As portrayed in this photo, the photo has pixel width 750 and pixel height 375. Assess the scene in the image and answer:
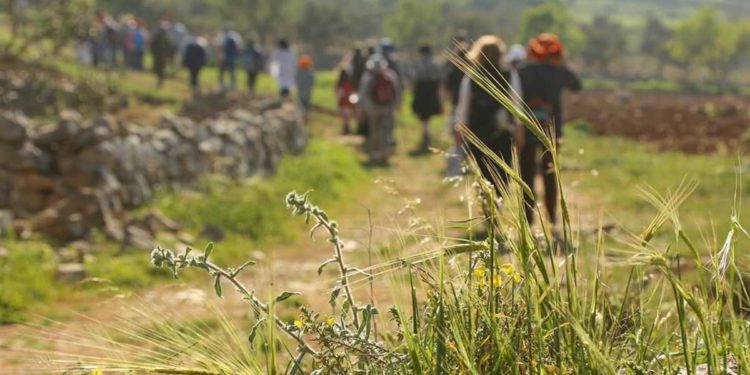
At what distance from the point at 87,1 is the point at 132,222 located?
12.4 meters

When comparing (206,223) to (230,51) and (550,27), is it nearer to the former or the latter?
(230,51)

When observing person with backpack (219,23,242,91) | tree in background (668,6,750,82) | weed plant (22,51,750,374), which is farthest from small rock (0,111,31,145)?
tree in background (668,6,750,82)

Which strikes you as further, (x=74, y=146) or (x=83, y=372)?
(x=74, y=146)

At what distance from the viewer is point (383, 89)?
1578cm

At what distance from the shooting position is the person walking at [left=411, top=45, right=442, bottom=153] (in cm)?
1867

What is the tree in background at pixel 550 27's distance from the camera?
365 feet

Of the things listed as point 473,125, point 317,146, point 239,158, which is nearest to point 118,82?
point 317,146

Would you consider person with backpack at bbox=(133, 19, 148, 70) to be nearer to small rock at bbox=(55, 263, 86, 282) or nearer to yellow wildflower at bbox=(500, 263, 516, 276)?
small rock at bbox=(55, 263, 86, 282)

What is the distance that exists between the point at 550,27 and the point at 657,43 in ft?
52.9

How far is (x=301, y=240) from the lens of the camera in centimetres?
967

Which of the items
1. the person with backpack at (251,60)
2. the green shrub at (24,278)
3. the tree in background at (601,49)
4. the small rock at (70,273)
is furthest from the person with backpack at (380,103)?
the tree in background at (601,49)

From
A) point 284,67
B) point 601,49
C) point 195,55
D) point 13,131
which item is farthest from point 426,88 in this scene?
point 601,49

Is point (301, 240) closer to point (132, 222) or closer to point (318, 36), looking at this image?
point (132, 222)

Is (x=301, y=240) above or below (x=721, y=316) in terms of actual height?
below
